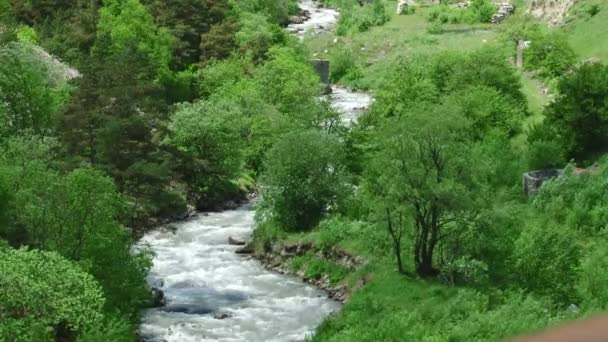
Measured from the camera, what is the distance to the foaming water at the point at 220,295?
116ft

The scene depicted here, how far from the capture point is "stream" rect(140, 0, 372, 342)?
35.2 meters

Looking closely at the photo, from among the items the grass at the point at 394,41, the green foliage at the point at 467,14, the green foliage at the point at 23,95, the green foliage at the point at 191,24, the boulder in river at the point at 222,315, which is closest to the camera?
the boulder in river at the point at 222,315

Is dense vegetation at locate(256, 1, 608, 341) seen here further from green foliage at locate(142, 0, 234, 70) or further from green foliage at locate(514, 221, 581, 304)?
green foliage at locate(142, 0, 234, 70)

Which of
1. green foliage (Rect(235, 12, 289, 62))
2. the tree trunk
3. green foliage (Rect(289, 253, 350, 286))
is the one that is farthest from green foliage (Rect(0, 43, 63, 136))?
green foliage (Rect(235, 12, 289, 62))

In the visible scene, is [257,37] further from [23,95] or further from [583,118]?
[583,118]

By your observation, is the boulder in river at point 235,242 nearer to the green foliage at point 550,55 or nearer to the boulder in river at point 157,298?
the boulder in river at point 157,298

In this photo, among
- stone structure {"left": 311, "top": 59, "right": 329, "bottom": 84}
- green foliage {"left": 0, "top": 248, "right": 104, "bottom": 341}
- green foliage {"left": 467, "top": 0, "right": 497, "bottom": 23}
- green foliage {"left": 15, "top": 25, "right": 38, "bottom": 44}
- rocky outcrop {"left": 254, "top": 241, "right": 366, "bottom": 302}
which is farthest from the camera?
green foliage {"left": 467, "top": 0, "right": 497, "bottom": 23}

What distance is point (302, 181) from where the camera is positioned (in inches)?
1828

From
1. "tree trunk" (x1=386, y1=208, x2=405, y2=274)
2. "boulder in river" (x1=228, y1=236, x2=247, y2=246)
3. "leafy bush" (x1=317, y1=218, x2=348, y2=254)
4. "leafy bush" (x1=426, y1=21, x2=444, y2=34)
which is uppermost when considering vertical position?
"leafy bush" (x1=426, y1=21, x2=444, y2=34)

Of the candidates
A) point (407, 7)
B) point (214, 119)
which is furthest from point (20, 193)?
point (407, 7)

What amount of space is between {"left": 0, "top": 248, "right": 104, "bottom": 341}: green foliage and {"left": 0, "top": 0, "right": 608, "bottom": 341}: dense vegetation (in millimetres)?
68

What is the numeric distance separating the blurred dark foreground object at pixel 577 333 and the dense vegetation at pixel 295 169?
23769mm

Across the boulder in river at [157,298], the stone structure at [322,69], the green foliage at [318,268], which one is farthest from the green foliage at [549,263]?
the stone structure at [322,69]

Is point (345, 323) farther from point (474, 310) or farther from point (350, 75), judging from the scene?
point (350, 75)
